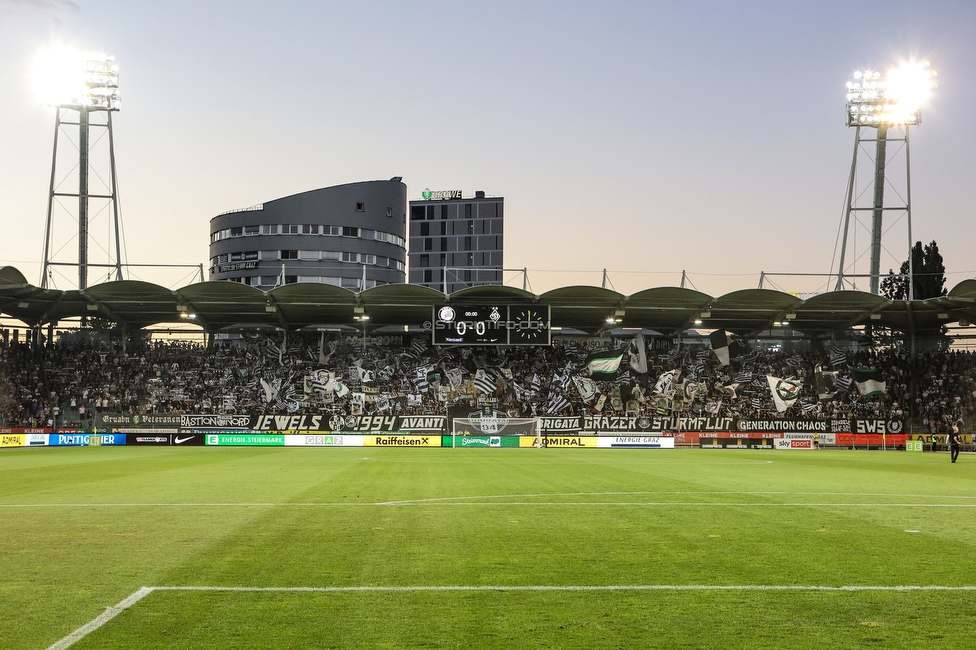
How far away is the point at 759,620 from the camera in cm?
660

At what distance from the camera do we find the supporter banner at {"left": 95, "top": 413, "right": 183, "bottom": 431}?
4819 cm

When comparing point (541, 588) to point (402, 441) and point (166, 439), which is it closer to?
point (402, 441)

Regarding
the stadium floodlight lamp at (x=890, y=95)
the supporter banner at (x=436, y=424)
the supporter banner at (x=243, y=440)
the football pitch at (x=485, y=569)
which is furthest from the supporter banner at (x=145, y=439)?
the stadium floodlight lamp at (x=890, y=95)

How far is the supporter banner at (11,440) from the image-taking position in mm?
44156

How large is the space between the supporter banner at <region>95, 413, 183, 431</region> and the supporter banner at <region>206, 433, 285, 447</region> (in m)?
2.99

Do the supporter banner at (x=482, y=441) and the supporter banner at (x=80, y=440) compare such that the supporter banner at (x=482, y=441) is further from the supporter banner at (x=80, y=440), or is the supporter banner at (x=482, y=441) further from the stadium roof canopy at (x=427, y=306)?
the supporter banner at (x=80, y=440)

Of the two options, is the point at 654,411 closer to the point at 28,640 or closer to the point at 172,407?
the point at 172,407

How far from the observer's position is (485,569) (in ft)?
28.0

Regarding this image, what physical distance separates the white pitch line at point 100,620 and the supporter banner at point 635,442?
4298 centimetres

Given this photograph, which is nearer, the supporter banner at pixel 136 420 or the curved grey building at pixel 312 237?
the supporter banner at pixel 136 420

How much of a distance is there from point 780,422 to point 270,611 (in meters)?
49.6

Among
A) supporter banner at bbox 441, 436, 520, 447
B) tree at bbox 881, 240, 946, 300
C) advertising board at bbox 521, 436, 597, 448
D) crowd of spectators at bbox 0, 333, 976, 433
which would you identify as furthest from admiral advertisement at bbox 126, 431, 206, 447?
tree at bbox 881, 240, 946, 300

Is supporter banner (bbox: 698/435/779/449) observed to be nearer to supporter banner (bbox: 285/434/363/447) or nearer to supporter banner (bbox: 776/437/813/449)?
supporter banner (bbox: 776/437/813/449)

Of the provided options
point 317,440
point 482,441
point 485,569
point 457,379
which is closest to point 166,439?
point 317,440
